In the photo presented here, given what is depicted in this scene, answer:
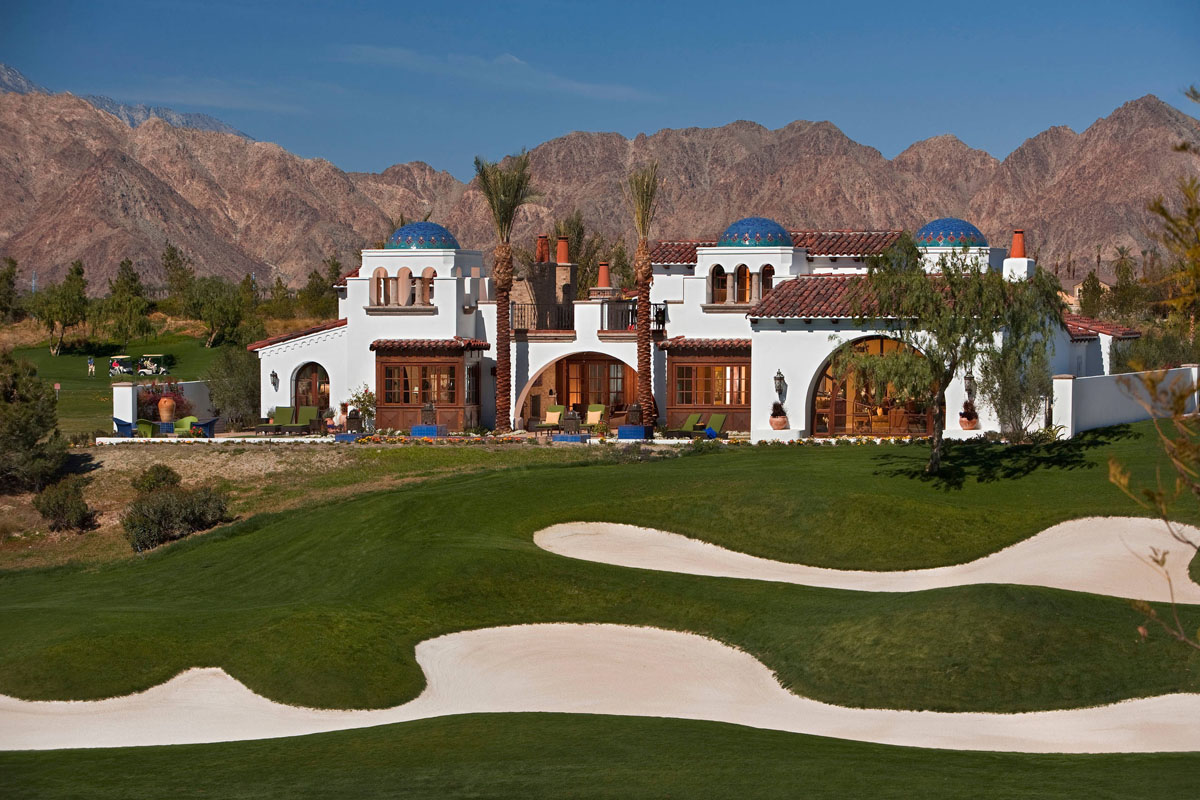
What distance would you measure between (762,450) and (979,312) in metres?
9.21

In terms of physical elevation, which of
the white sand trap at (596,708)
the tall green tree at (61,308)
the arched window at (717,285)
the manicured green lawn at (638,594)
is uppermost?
the tall green tree at (61,308)

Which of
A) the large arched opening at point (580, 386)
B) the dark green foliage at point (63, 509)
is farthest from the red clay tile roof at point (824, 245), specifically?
the dark green foliage at point (63, 509)

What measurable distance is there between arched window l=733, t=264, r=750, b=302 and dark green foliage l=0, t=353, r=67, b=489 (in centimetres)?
2223

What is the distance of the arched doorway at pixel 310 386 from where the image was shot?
170 ft

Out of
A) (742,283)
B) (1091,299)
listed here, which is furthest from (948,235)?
(1091,299)

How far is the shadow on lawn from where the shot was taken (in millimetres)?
35125

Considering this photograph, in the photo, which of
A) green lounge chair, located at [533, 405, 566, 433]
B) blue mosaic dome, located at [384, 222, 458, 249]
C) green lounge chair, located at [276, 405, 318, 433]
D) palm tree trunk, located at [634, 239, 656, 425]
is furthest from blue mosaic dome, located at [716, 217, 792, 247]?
green lounge chair, located at [276, 405, 318, 433]

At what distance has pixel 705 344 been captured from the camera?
4775cm

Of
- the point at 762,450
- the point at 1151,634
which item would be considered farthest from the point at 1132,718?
the point at 762,450

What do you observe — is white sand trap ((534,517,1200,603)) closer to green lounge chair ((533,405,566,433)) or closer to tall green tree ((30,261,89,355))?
green lounge chair ((533,405,566,433))

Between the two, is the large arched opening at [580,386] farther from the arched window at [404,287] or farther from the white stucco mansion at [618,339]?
the arched window at [404,287]

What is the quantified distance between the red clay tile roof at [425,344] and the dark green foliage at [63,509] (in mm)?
13162

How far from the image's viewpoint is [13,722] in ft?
66.4

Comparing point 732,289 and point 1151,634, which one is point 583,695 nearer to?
point 1151,634
